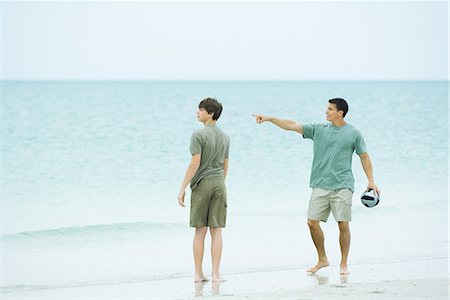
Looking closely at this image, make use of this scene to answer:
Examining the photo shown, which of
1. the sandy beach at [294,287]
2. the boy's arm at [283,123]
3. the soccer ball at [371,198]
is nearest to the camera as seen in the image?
the sandy beach at [294,287]

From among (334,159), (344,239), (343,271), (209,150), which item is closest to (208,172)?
(209,150)

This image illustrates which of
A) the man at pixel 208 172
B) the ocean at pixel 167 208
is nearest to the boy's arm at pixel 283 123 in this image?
the man at pixel 208 172

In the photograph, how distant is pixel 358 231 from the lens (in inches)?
468

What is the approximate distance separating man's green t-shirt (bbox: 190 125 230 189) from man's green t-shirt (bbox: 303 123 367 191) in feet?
2.75

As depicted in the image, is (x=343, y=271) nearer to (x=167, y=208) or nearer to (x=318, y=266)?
(x=318, y=266)

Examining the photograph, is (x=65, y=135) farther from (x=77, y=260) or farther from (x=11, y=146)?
(x=77, y=260)

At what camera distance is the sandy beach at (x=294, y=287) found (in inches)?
289

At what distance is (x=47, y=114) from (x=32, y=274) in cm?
3799

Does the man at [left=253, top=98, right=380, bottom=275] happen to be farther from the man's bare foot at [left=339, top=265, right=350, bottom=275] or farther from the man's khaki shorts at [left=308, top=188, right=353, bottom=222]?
the man's bare foot at [left=339, top=265, right=350, bottom=275]

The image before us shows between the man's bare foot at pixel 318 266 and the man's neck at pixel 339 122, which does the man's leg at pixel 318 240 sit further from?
the man's neck at pixel 339 122

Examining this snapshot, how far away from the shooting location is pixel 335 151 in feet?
26.5

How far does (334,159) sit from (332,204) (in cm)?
42

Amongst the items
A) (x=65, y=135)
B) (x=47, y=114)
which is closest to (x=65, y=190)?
(x=65, y=135)

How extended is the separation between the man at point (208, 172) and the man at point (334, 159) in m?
0.51
